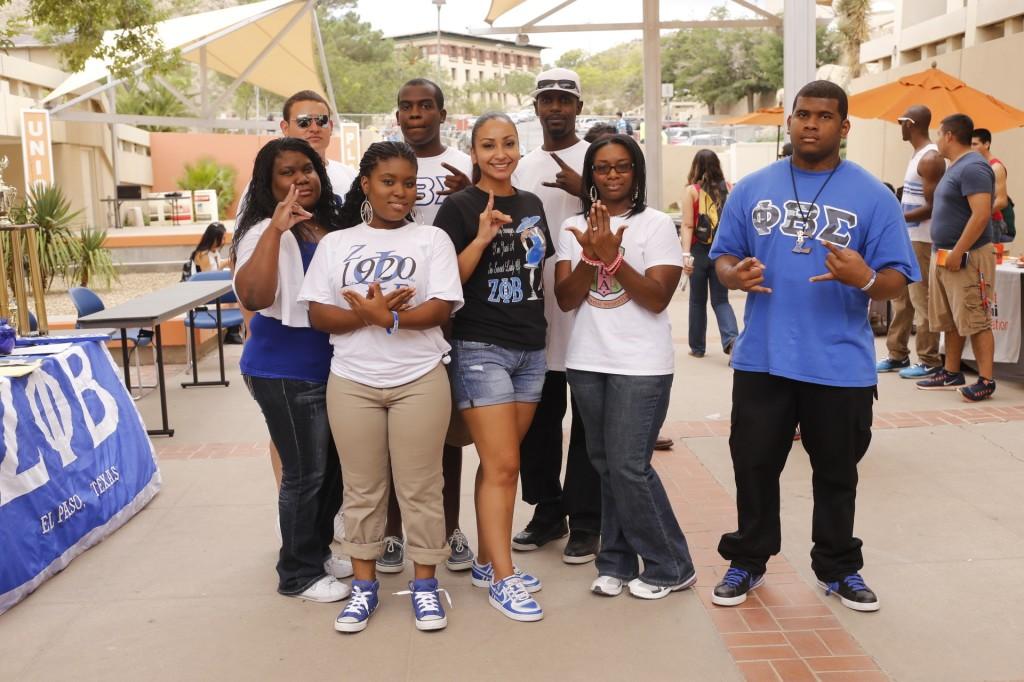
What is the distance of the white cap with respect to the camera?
4.30 meters

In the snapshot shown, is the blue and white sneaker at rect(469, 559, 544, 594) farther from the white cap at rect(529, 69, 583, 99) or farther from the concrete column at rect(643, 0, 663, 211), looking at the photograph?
→ the concrete column at rect(643, 0, 663, 211)

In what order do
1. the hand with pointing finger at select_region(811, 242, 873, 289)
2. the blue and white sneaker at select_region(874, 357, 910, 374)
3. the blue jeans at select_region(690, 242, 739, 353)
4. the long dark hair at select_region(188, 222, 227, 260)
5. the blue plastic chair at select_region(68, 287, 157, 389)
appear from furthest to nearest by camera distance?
1. the long dark hair at select_region(188, 222, 227, 260)
2. the blue jeans at select_region(690, 242, 739, 353)
3. the blue and white sneaker at select_region(874, 357, 910, 374)
4. the blue plastic chair at select_region(68, 287, 157, 389)
5. the hand with pointing finger at select_region(811, 242, 873, 289)

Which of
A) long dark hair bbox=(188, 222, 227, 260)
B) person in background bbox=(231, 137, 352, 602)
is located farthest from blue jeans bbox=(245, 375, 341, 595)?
long dark hair bbox=(188, 222, 227, 260)

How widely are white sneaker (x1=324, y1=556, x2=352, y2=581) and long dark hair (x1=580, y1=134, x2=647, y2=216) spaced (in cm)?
181

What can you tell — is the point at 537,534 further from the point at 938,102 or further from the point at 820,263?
the point at 938,102

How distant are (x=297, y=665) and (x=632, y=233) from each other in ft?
6.47

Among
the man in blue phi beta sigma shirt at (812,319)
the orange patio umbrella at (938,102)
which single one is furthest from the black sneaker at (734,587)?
the orange patio umbrella at (938,102)

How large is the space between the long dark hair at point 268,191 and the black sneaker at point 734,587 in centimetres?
205

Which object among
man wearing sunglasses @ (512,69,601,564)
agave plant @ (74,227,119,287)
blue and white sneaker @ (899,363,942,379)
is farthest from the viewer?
agave plant @ (74,227,119,287)

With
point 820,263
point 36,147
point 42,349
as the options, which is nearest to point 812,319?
point 820,263

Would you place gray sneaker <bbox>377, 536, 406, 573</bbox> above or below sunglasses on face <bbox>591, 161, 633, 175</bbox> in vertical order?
below

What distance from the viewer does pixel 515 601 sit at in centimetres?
394

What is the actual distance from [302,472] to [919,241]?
5.94 metres

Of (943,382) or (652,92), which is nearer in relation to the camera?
(943,382)
